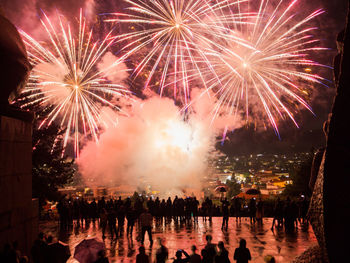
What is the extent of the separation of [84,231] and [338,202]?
44.0ft

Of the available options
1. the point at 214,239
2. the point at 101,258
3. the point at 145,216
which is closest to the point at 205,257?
the point at 101,258

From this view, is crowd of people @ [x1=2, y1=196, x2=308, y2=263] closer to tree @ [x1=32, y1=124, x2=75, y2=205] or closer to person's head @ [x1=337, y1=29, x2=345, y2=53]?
person's head @ [x1=337, y1=29, x2=345, y2=53]

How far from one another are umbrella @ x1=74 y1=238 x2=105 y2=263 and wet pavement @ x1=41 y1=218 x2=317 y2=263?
119 inches

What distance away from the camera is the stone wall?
6.04m

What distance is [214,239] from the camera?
12.0m

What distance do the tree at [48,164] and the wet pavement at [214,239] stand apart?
7.76 metres

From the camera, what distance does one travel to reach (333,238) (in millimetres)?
3924

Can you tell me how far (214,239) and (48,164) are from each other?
1719 cm

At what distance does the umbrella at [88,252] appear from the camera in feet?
20.9

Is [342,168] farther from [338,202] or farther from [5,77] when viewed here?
[5,77]

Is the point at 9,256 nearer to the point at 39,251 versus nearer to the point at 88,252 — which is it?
the point at 39,251

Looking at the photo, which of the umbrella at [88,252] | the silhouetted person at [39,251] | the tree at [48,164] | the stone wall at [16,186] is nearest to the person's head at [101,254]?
the umbrella at [88,252]

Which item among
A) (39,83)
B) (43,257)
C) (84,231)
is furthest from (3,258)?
(39,83)

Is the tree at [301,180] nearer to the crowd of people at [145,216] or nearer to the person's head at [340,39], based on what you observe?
the crowd of people at [145,216]
